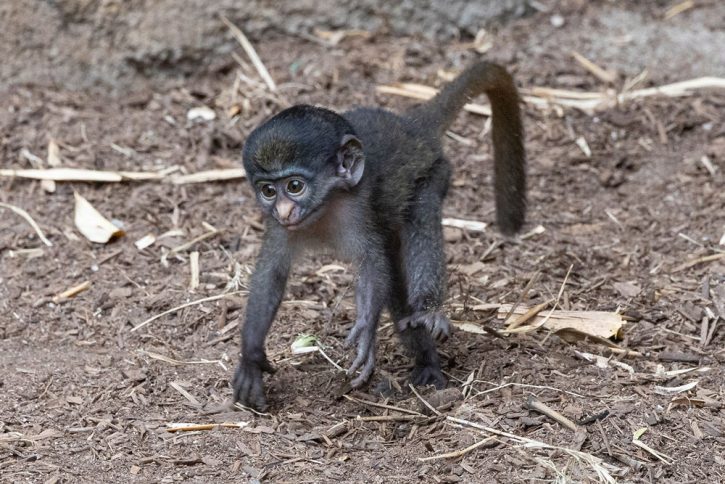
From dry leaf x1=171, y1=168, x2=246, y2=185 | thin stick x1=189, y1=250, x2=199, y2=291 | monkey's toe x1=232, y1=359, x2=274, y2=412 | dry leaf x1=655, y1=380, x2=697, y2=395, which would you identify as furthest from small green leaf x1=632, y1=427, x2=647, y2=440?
dry leaf x1=171, y1=168, x2=246, y2=185

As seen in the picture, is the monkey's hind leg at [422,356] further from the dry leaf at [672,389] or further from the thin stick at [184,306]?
the thin stick at [184,306]

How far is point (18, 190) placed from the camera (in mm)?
7957

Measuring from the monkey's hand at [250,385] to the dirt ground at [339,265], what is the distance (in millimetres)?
109

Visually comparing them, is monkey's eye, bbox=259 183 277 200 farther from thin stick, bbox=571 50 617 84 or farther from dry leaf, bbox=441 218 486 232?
thin stick, bbox=571 50 617 84

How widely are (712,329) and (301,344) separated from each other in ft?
7.97

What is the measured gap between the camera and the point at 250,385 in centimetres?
575

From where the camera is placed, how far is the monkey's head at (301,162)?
18.1 ft

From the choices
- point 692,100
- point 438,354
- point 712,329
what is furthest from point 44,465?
point 692,100

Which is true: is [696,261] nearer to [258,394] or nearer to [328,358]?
[328,358]

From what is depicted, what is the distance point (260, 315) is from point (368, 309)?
22.9 inches

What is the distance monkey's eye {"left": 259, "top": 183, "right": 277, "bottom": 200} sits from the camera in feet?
18.5

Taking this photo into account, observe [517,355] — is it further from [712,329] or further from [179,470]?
[179,470]

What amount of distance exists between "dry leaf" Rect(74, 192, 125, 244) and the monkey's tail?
2.28 meters

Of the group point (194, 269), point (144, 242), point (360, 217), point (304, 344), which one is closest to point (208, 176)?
point (144, 242)
